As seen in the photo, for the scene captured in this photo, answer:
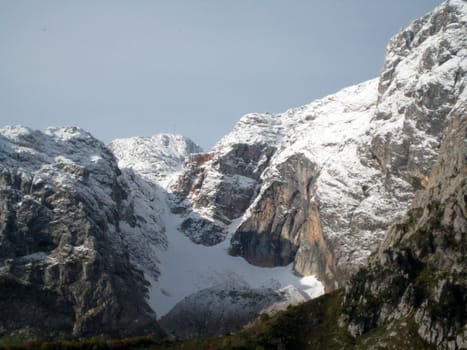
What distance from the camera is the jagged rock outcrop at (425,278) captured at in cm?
12988

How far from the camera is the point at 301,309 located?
15912cm

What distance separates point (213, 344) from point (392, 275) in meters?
43.4

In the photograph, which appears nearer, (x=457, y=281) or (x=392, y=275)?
(x=457, y=281)

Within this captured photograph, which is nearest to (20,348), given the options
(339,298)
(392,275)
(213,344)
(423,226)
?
(213,344)

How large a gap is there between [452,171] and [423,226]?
26.3 meters

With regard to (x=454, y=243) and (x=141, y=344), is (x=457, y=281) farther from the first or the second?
(x=141, y=344)

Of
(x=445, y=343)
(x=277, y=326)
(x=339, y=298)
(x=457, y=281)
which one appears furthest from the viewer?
(x=339, y=298)

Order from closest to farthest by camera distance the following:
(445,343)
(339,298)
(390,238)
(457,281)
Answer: (445,343) < (457,281) < (339,298) < (390,238)

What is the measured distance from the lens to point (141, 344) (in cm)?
17112

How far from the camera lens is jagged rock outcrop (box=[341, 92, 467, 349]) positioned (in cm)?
12988

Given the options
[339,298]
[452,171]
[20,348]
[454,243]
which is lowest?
[20,348]

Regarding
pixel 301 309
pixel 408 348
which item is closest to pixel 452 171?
pixel 301 309

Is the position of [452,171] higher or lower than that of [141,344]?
higher

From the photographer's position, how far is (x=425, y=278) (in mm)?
148125
